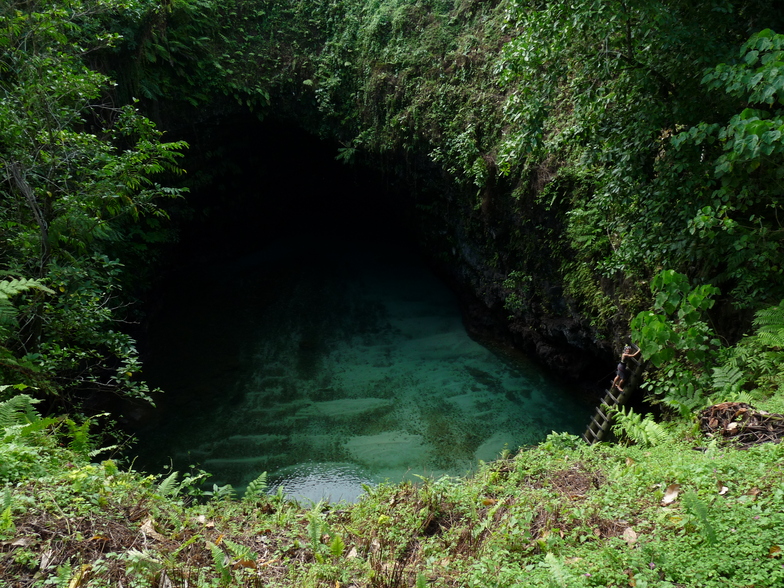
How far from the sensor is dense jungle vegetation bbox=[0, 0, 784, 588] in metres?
2.63

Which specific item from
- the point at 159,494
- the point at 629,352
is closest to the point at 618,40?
the point at 629,352

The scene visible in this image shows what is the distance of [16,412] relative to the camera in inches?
145

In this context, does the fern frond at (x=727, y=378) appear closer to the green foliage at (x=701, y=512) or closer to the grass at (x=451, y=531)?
the grass at (x=451, y=531)

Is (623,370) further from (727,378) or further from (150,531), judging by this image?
(150,531)

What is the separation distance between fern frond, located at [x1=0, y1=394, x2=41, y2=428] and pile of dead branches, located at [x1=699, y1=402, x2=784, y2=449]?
5.25 meters

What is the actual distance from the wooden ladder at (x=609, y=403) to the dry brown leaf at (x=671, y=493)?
107 inches

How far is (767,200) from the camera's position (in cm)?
432

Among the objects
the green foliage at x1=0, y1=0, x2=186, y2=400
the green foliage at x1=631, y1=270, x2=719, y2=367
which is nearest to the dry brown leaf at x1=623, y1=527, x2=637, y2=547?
the green foliage at x1=631, y1=270, x2=719, y2=367

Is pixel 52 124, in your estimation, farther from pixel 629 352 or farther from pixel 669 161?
pixel 629 352

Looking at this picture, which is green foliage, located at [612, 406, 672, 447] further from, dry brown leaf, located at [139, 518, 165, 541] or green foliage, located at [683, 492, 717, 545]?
dry brown leaf, located at [139, 518, 165, 541]

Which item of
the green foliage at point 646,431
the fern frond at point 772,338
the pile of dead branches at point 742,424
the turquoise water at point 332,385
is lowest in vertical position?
the turquoise water at point 332,385

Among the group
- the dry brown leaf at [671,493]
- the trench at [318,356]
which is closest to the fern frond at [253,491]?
the trench at [318,356]

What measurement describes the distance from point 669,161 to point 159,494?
17.6 feet

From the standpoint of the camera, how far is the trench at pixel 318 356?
22.7 ft
